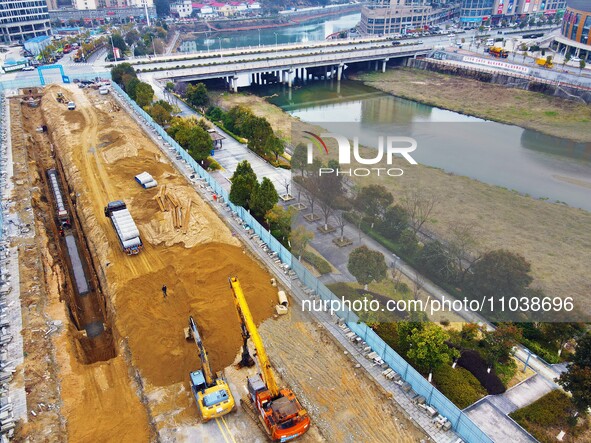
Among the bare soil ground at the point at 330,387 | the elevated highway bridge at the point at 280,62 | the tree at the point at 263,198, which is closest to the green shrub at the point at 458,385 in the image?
the bare soil ground at the point at 330,387

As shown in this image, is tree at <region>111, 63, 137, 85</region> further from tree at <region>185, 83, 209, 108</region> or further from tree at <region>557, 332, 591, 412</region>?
tree at <region>557, 332, 591, 412</region>

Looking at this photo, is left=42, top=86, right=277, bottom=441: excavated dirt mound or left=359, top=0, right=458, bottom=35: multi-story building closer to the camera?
left=42, top=86, right=277, bottom=441: excavated dirt mound

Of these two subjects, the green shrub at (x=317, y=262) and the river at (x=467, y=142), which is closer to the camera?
the green shrub at (x=317, y=262)

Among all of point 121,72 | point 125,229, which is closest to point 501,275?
point 125,229

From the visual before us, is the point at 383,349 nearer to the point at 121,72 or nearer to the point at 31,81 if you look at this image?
the point at 121,72

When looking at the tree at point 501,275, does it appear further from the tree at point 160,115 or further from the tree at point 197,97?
the tree at point 197,97

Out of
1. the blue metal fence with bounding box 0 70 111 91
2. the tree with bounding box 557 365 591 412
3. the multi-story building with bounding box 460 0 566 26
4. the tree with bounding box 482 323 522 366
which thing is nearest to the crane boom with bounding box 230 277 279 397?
the tree with bounding box 482 323 522 366

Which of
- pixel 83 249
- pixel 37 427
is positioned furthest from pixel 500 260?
pixel 83 249
